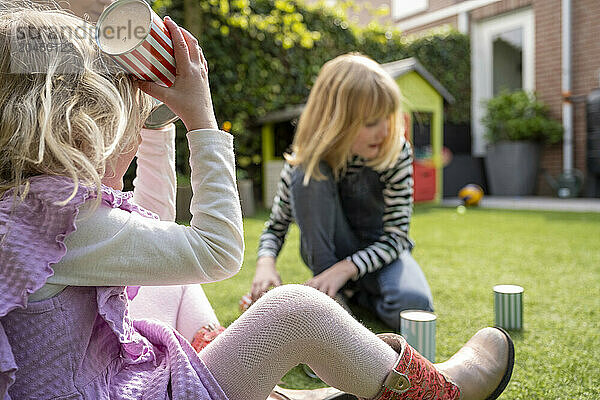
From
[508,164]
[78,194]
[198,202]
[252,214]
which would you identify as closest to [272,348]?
[198,202]

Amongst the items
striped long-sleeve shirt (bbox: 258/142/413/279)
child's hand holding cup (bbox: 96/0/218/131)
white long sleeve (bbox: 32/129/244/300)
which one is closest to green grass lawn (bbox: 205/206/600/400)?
striped long-sleeve shirt (bbox: 258/142/413/279)

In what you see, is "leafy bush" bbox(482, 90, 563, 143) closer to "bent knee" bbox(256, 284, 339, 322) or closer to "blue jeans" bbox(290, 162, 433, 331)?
"blue jeans" bbox(290, 162, 433, 331)

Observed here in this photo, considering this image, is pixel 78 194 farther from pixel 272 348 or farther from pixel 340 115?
pixel 340 115

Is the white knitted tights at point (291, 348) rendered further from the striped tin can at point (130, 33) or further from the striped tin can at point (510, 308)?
the striped tin can at point (510, 308)

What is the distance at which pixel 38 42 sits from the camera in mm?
671

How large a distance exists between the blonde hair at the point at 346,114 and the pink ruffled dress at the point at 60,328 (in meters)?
0.92

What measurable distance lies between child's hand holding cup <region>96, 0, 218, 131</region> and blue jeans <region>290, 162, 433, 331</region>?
844mm

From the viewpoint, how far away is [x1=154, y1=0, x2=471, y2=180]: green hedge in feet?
16.3

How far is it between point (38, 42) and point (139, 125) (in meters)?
0.16

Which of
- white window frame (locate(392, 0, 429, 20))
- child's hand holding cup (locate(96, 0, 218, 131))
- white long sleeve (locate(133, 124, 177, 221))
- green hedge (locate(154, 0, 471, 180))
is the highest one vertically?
white window frame (locate(392, 0, 429, 20))

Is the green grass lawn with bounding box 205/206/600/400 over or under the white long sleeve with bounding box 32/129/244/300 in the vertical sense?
under

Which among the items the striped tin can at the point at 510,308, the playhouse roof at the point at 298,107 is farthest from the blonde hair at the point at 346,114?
the playhouse roof at the point at 298,107

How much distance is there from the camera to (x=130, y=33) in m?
0.65

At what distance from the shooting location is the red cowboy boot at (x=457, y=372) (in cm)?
81
